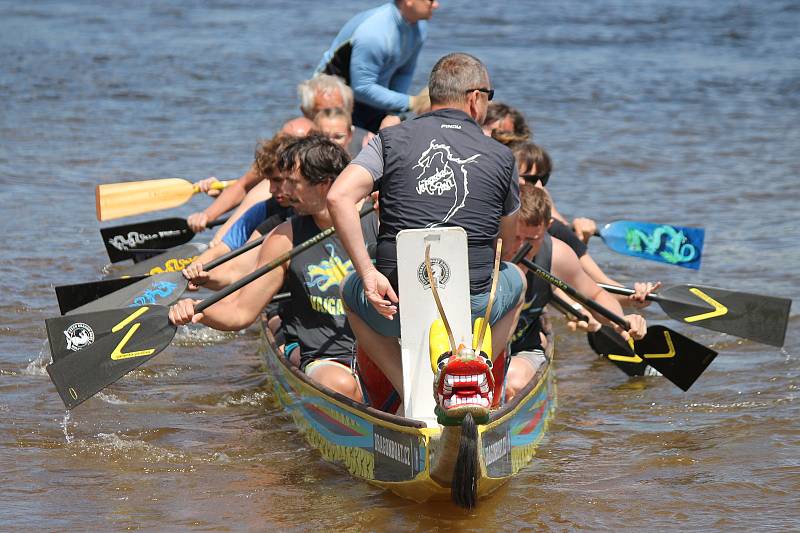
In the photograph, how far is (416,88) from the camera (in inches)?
741

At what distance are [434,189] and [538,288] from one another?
1.86m

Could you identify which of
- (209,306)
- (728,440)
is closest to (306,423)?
(209,306)

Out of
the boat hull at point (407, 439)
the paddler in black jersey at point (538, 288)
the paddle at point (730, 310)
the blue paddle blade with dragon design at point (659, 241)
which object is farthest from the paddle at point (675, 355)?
the blue paddle blade with dragon design at point (659, 241)

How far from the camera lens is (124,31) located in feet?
80.6

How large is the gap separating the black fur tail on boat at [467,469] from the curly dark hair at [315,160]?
1.72 m

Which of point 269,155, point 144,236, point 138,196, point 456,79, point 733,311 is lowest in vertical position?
point 144,236

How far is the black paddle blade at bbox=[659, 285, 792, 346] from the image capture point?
658cm

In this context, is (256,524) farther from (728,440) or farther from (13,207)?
(13,207)

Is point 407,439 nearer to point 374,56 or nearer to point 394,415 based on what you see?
point 394,415

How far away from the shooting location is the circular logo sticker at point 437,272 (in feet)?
15.3

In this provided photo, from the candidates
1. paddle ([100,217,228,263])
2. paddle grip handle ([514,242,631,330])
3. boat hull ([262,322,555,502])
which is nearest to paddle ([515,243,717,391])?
paddle grip handle ([514,242,631,330])

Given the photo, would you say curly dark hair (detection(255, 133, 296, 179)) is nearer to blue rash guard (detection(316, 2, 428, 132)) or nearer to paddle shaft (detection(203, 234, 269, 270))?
paddle shaft (detection(203, 234, 269, 270))

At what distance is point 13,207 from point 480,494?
7.86m

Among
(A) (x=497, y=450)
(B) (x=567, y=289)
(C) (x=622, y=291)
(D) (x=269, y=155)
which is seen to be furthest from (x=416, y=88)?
(A) (x=497, y=450)
